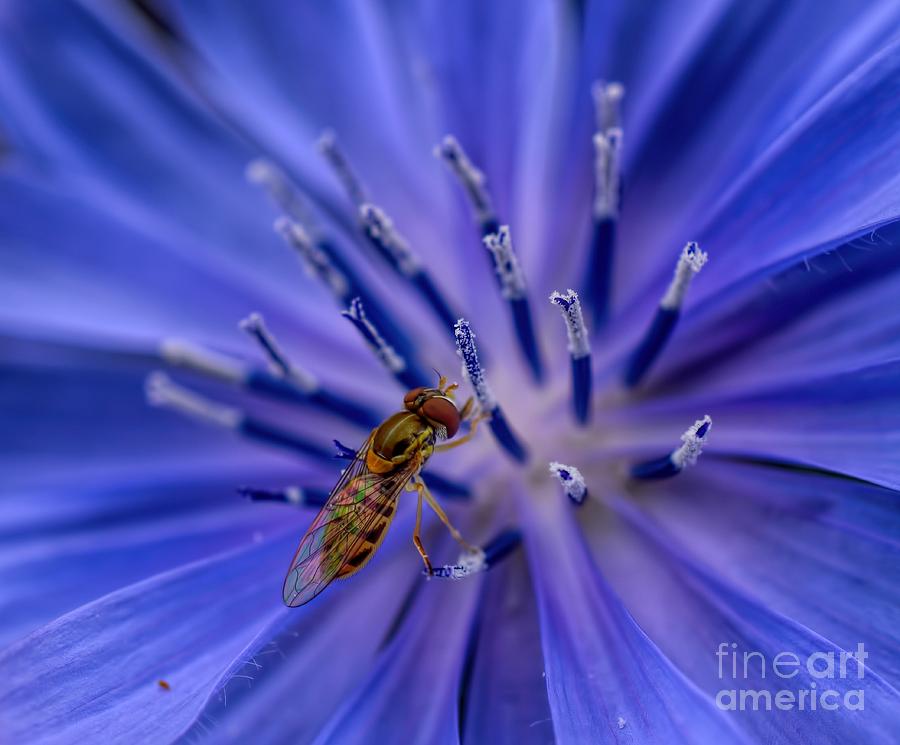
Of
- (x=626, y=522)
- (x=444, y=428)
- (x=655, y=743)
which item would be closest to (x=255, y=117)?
(x=444, y=428)

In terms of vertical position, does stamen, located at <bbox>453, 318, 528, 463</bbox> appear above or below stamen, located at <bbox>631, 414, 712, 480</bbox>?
above

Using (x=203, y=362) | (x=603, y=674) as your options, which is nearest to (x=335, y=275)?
(x=203, y=362)

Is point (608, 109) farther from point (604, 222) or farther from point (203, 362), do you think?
point (203, 362)

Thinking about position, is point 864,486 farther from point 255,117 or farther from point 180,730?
point 255,117

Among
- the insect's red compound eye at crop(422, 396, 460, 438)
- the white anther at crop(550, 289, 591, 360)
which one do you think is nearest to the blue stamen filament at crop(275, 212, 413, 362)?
the insect's red compound eye at crop(422, 396, 460, 438)

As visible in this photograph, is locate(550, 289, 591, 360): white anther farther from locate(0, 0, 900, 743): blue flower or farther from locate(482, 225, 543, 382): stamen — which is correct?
locate(482, 225, 543, 382): stamen

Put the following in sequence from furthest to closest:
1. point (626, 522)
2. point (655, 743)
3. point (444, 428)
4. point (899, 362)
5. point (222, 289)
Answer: point (222, 289)
point (626, 522)
point (444, 428)
point (899, 362)
point (655, 743)
